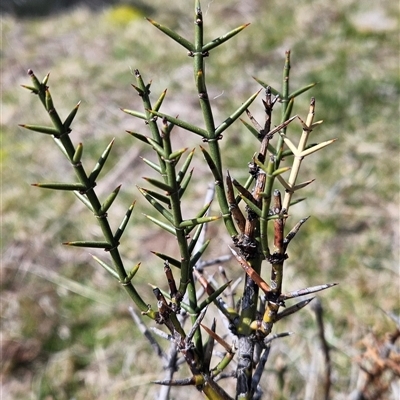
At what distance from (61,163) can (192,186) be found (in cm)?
122

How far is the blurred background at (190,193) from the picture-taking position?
2375mm

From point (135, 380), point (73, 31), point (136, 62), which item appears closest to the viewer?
point (135, 380)

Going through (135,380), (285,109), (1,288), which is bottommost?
(135,380)

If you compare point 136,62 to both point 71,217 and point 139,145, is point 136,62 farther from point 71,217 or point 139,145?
point 71,217

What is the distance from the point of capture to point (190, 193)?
3664 mm

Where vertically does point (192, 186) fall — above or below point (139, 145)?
below

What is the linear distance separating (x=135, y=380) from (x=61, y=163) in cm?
249

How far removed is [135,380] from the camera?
7.18ft

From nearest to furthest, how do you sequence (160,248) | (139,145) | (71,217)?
(160,248) < (71,217) < (139,145)

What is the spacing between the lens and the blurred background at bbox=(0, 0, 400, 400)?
2375 millimetres

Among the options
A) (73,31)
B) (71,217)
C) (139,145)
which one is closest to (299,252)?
(71,217)

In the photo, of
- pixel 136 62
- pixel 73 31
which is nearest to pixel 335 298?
pixel 136 62

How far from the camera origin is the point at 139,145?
14.1 ft

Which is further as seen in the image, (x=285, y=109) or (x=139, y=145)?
(x=139, y=145)
